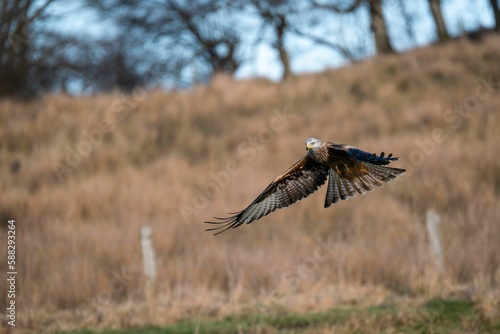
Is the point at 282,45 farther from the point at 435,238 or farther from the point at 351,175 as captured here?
the point at 351,175

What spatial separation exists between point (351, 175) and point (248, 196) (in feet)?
27.0

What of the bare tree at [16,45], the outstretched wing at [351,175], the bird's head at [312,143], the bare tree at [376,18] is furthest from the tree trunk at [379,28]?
the bird's head at [312,143]

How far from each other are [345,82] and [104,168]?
6498 mm

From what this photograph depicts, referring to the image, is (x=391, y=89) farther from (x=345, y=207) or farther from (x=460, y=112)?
(x=345, y=207)

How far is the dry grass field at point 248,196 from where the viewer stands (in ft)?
29.9

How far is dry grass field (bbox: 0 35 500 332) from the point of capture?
9117 mm

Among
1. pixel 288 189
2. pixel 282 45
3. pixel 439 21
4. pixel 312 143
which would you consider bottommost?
pixel 288 189

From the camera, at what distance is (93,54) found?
1028 inches

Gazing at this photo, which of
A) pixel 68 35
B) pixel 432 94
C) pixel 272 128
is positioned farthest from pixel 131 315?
pixel 68 35

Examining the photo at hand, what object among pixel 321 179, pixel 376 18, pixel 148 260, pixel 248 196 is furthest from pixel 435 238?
pixel 376 18

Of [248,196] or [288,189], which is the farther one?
[248,196]

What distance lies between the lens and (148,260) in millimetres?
9711

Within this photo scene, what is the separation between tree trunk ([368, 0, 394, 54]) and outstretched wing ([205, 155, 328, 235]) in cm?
1486

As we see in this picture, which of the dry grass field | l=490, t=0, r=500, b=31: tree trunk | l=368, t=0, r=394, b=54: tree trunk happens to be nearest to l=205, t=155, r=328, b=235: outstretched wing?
the dry grass field
